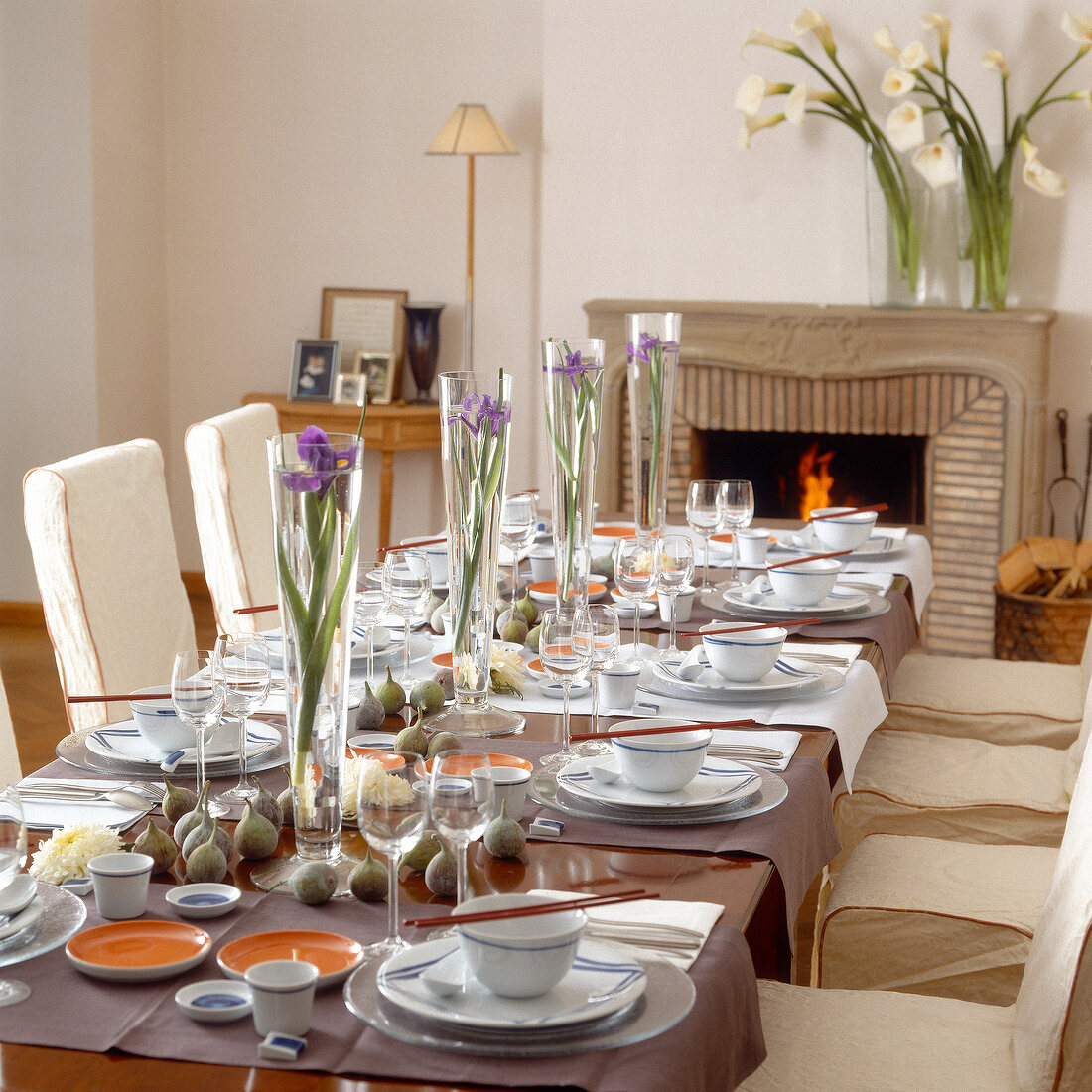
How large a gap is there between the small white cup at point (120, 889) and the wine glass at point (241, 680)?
23 centimetres

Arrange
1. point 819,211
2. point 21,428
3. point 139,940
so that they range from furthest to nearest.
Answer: point 21,428, point 819,211, point 139,940

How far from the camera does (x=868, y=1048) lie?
4.82 feet

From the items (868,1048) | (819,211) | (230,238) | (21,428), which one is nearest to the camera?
(868,1048)

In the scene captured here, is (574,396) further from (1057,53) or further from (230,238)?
(230,238)

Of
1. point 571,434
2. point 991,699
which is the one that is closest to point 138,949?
point 571,434

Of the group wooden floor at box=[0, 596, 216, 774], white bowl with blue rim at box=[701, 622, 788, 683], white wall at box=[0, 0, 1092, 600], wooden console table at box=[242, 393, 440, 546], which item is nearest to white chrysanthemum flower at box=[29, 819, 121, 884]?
white bowl with blue rim at box=[701, 622, 788, 683]

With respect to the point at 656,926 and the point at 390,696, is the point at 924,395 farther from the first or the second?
the point at 656,926

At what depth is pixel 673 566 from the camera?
203 centimetres

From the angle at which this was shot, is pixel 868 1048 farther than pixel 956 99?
No

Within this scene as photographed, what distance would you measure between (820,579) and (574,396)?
506 mm

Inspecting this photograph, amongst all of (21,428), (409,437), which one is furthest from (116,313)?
(409,437)

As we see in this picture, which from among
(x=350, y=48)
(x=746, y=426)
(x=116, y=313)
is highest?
(x=350, y=48)

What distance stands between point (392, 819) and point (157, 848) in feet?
1.02

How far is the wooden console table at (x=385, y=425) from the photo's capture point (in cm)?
502
